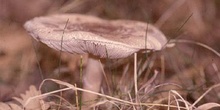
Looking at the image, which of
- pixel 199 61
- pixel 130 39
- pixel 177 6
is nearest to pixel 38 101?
pixel 130 39

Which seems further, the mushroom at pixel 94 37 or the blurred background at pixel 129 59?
the blurred background at pixel 129 59

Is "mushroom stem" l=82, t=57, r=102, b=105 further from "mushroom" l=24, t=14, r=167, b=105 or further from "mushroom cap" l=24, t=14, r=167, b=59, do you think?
"mushroom cap" l=24, t=14, r=167, b=59

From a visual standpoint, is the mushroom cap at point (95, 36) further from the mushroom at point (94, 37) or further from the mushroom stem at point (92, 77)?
the mushroom stem at point (92, 77)

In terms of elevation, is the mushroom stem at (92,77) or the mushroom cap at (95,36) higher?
the mushroom cap at (95,36)

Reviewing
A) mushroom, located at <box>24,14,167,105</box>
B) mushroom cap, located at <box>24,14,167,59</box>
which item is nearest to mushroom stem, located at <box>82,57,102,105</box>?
mushroom, located at <box>24,14,167,105</box>

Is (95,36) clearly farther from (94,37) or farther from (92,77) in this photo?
(92,77)

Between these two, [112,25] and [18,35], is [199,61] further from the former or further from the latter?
[18,35]

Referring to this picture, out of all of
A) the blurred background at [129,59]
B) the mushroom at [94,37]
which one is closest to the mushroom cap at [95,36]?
the mushroom at [94,37]

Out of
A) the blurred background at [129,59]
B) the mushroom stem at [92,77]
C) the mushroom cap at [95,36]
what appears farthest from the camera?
the blurred background at [129,59]
